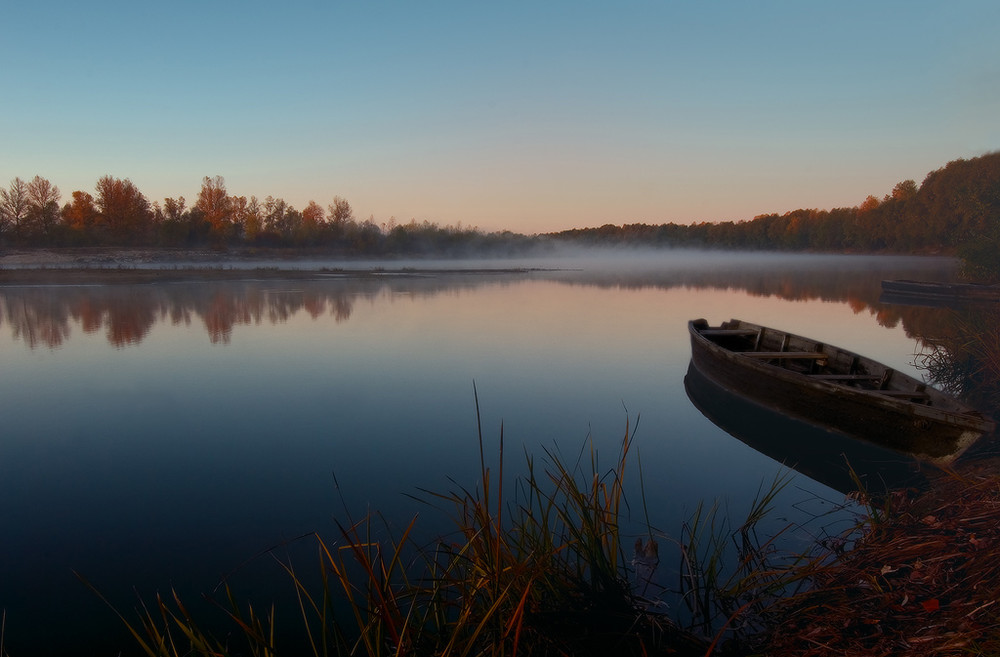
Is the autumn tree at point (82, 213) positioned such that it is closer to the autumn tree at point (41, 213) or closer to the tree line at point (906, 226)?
the autumn tree at point (41, 213)

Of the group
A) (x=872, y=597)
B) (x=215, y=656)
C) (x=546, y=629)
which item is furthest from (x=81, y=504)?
(x=872, y=597)

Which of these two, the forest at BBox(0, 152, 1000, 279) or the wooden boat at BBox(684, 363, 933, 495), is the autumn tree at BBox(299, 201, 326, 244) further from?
the wooden boat at BBox(684, 363, 933, 495)

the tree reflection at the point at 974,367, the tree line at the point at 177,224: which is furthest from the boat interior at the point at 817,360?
the tree line at the point at 177,224

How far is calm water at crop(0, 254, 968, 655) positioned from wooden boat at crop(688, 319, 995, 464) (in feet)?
3.62

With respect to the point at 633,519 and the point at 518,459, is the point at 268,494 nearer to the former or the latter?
the point at 518,459

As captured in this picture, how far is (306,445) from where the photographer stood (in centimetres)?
788

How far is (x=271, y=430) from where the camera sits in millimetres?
8484

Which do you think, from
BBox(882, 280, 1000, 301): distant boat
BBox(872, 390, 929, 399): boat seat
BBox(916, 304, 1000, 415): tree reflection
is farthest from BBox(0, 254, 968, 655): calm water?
BBox(882, 280, 1000, 301): distant boat

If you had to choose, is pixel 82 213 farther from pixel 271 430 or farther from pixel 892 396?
pixel 892 396

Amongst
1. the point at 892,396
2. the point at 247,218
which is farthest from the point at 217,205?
the point at 892,396

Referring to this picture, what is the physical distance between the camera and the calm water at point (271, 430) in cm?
508

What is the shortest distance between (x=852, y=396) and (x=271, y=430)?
27.4 ft

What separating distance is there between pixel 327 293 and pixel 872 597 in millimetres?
31837

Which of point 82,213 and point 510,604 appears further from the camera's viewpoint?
point 82,213
